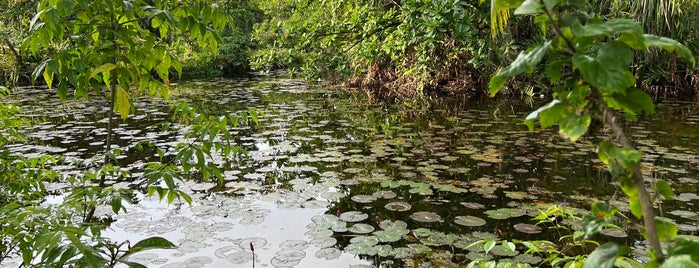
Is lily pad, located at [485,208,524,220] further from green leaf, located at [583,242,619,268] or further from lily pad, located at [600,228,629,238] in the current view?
green leaf, located at [583,242,619,268]

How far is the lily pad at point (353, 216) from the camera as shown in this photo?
279 centimetres

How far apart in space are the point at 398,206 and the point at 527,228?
0.80 m

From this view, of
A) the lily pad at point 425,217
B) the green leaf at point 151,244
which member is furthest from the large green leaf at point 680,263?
the lily pad at point 425,217

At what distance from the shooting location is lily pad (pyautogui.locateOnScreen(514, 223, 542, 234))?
8.30 feet

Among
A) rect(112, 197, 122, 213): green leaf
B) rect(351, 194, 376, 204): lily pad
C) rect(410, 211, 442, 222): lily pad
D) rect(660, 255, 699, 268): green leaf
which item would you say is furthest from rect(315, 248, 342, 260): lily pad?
rect(660, 255, 699, 268): green leaf

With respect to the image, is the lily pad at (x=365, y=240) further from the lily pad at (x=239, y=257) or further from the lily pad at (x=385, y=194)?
the lily pad at (x=385, y=194)

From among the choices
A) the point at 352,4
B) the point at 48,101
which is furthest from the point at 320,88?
the point at 48,101

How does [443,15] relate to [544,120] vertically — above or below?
above

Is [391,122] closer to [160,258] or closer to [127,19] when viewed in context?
[160,258]

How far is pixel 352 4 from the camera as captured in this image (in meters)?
8.52

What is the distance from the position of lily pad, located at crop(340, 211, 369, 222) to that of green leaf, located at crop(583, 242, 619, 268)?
2.24m

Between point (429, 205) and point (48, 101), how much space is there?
9191mm

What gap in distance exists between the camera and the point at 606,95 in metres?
0.58

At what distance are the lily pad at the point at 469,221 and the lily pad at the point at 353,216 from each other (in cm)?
55
